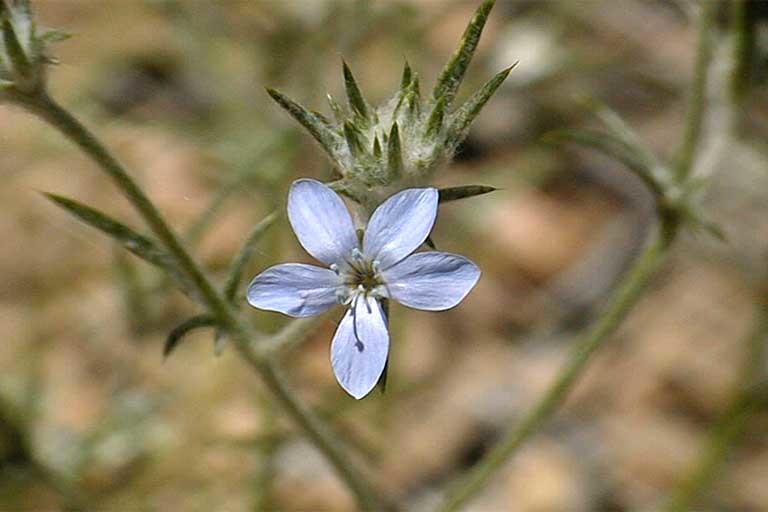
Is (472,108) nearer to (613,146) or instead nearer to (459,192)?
(459,192)

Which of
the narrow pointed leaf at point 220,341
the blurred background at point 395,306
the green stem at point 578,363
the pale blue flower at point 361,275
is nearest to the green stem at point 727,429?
the blurred background at point 395,306

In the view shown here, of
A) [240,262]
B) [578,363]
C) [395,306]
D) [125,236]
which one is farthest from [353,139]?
[395,306]

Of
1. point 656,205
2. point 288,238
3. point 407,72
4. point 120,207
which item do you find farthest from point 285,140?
point 407,72

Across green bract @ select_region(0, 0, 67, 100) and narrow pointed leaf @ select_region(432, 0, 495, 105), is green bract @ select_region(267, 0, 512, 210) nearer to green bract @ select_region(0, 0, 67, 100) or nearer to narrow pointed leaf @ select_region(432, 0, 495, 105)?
narrow pointed leaf @ select_region(432, 0, 495, 105)

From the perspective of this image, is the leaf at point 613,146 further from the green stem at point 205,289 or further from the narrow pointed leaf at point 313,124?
the green stem at point 205,289

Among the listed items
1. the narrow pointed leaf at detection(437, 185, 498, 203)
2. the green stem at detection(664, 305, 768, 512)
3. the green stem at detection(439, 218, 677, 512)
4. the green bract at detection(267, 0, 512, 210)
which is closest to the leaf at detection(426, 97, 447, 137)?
the green bract at detection(267, 0, 512, 210)

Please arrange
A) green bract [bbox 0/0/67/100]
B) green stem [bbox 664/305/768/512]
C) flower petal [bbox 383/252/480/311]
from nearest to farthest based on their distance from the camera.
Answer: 1. flower petal [bbox 383/252/480/311]
2. green bract [bbox 0/0/67/100]
3. green stem [bbox 664/305/768/512]
